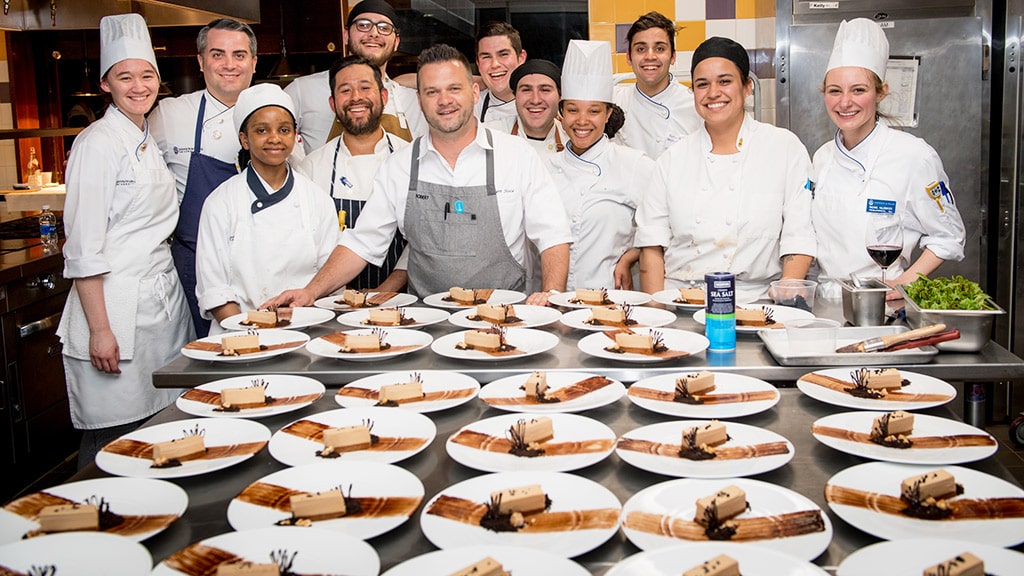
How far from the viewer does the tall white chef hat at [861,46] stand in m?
3.04

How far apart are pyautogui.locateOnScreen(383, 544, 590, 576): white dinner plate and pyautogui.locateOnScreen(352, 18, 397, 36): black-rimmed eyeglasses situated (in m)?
3.11

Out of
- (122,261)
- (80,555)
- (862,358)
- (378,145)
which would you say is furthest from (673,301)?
(122,261)

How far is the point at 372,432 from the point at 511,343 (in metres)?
0.67

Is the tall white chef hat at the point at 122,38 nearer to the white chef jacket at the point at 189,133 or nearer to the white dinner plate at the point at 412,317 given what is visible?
the white chef jacket at the point at 189,133

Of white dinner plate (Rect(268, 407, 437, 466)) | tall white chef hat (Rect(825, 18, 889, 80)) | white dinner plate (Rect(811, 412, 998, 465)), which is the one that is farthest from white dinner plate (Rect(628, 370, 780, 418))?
tall white chef hat (Rect(825, 18, 889, 80))

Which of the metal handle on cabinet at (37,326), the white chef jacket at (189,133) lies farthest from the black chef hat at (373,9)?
the metal handle on cabinet at (37,326)

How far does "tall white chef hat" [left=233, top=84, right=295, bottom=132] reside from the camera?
126 inches

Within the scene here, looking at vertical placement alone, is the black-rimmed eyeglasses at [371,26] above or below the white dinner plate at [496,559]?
above

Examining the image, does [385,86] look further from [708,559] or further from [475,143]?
[708,559]

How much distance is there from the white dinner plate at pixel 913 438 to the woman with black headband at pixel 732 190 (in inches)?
55.3

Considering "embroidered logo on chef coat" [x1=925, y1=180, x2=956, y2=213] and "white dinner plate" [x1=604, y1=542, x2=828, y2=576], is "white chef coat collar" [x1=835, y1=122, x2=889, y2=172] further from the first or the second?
"white dinner plate" [x1=604, y1=542, x2=828, y2=576]

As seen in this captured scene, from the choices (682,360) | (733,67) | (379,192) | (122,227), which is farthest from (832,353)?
(122,227)

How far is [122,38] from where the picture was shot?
3.21m

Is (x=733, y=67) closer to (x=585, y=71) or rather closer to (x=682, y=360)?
(x=585, y=71)
